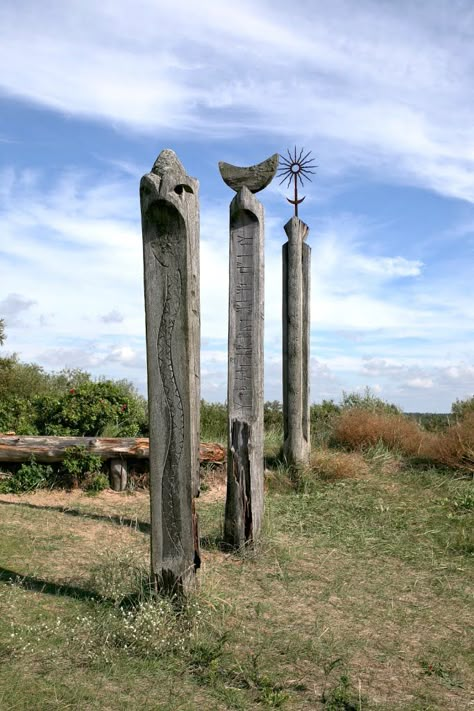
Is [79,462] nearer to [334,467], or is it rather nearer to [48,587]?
[334,467]

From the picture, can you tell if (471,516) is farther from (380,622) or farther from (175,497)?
(175,497)

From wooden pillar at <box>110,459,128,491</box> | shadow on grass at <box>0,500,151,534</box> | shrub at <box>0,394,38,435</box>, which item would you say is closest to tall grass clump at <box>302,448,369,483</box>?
wooden pillar at <box>110,459,128,491</box>

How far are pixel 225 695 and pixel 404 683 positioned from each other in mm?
1106

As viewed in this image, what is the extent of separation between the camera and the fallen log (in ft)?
32.1

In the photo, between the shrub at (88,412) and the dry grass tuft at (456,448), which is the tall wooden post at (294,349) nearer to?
the dry grass tuft at (456,448)

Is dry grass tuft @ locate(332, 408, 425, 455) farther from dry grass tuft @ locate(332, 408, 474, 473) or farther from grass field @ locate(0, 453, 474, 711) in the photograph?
grass field @ locate(0, 453, 474, 711)

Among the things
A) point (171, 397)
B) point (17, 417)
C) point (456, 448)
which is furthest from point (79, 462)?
point (456, 448)

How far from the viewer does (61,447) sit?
978cm

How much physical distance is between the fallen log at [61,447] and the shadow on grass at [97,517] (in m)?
0.86

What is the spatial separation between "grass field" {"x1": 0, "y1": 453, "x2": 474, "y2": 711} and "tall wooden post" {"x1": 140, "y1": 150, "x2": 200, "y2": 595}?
0.36m

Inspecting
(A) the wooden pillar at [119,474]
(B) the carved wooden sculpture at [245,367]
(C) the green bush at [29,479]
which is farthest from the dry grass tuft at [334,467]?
(C) the green bush at [29,479]

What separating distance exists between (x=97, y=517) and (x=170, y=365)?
410 centimetres

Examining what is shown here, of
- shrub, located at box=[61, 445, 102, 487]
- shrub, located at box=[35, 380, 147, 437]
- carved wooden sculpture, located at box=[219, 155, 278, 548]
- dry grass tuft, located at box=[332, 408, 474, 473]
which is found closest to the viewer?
carved wooden sculpture, located at box=[219, 155, 278, 548]

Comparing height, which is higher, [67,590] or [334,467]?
[334,467]
